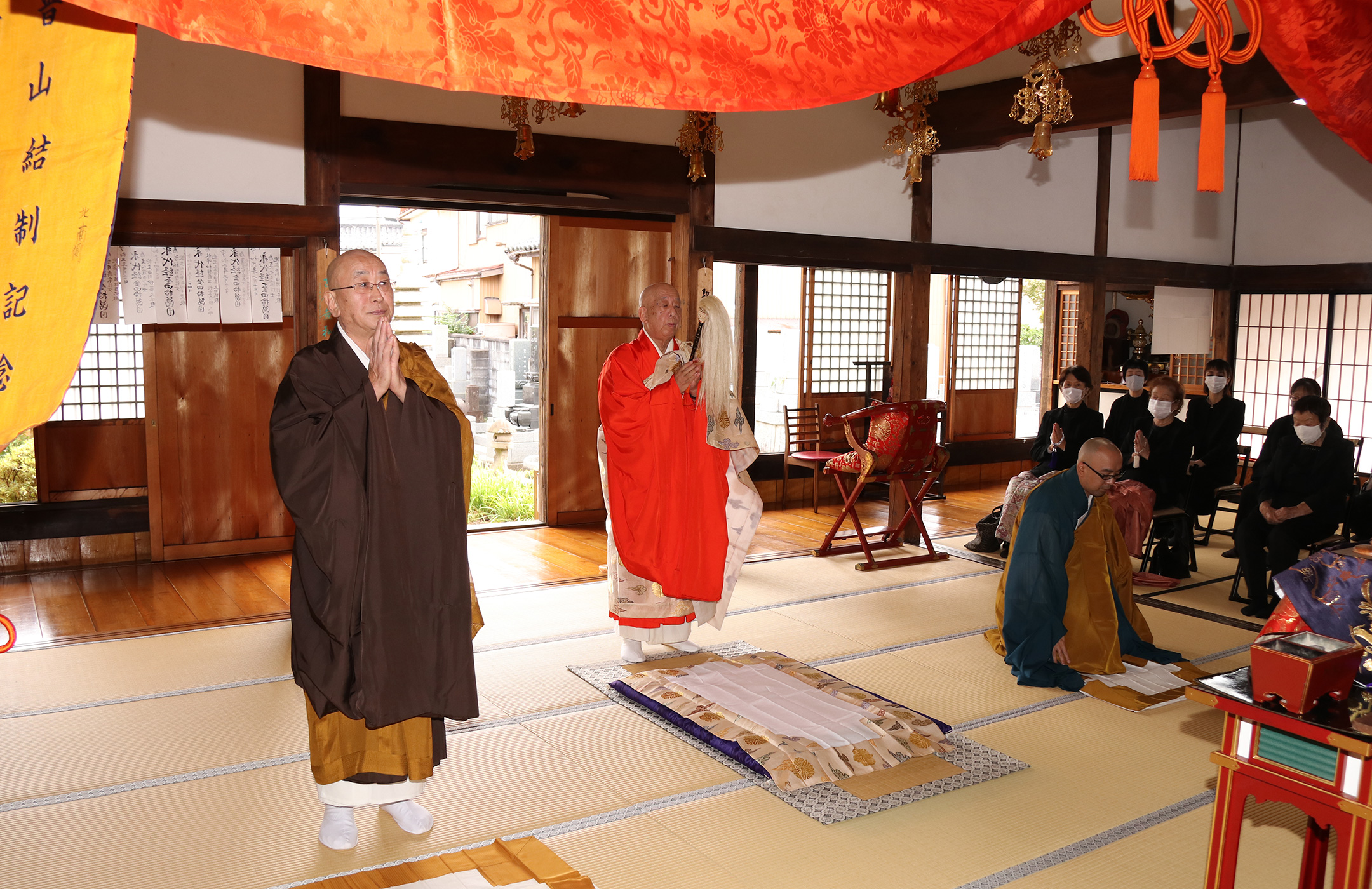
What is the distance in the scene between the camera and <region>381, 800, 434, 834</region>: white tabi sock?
283 centimetres

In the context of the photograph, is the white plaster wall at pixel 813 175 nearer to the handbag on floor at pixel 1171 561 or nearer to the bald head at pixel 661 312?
the bald head at pixel 661 312

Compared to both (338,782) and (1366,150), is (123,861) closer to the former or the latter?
(338,782)

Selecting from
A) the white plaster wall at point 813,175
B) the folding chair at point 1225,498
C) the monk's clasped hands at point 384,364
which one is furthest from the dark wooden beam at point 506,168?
the folding chair at point 1225,498

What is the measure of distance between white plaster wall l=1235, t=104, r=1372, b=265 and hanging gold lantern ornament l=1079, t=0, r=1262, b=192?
8.04m

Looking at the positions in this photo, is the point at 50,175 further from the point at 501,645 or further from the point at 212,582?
the point at 212,582

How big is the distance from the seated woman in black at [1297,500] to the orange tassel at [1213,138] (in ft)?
12.2

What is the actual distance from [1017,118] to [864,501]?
372 centimetres

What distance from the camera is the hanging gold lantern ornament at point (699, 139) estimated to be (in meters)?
6.14

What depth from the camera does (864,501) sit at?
8.85 m

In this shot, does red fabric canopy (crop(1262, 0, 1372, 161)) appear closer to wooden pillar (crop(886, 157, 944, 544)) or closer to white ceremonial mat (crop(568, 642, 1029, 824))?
white ceremonial mat (crop(568, 642, 1029, 824))

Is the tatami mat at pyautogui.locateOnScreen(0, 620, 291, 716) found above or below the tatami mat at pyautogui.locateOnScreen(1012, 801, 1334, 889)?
above

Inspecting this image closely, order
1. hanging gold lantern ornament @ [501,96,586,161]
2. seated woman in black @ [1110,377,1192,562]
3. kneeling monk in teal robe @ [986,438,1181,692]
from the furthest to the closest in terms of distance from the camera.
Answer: seated woman in black @ [1110,377,1192,562] < hanging gold lantern ornament @ [501,96,586,161] < kneeling monk in teal robe @ [986,438,1181,692]

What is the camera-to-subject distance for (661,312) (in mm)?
4355

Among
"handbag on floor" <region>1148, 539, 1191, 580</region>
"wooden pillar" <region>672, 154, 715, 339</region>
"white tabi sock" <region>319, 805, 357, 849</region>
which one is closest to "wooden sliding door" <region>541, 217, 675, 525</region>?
"wooden pillar" <region>672, 154, 715, 339</region>
